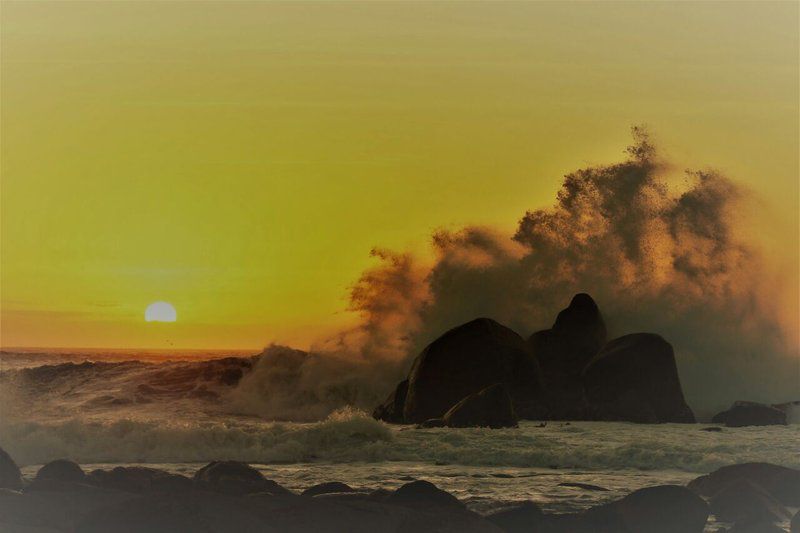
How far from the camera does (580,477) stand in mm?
24188

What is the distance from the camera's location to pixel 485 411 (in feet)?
103

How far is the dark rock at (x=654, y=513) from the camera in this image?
719 inches

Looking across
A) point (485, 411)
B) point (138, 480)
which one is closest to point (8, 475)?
point (138, 480)

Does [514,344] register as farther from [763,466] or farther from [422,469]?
[763,466]

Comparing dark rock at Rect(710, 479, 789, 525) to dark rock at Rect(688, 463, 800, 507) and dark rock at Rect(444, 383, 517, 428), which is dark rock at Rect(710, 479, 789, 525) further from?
dark rock at Rect(444, 383, 517, 428)

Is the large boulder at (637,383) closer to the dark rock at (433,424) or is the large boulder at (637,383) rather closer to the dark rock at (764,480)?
the dark rock at (433,424)

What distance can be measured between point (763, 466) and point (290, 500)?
862cm

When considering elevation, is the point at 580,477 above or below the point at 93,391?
below

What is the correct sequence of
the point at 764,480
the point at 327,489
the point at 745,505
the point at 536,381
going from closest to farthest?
the point at 745,505 < the point at 327,489 < the point at 764,480 < the point at 536,381

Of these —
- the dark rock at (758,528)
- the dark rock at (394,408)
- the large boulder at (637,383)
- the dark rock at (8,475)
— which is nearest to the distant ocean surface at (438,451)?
the large boulder at (637,383)

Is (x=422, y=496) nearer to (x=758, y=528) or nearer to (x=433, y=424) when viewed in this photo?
(x=758, y=528)

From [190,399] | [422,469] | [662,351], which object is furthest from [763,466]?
[190,399]

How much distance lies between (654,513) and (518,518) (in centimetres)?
210

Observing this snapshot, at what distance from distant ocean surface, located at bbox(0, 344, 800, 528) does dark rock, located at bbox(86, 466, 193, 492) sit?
292cm
